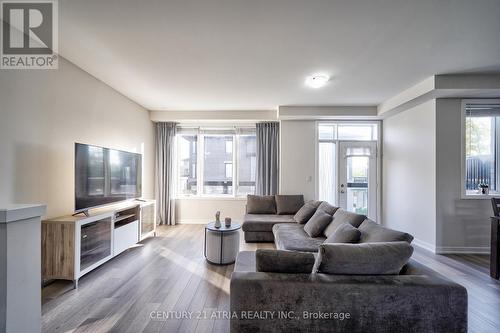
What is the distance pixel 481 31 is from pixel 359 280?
2.65 m

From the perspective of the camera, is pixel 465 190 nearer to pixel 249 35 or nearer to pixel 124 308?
pixel 249 35

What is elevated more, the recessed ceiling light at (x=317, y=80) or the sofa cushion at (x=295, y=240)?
the recessed ceiling light at (x=317, y=80)

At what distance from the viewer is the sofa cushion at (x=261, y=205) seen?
15.8 feet

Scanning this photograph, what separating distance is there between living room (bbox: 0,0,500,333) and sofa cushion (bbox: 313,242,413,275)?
0.4 inches

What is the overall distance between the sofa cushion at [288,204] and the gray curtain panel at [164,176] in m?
2.52

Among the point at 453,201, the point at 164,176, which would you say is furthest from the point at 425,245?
the point at 164,176

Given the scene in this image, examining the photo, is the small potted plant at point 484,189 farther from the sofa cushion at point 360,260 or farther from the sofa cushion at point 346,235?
the sofa cushion at point 360,260

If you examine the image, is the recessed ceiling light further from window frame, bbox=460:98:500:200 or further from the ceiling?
window frame, bbox=460:98:500:200

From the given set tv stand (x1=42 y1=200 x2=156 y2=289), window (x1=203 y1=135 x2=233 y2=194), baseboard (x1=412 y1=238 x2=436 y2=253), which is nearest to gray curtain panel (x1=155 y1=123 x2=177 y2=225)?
window (x1=203 y1=135 x2=233 y2=194)

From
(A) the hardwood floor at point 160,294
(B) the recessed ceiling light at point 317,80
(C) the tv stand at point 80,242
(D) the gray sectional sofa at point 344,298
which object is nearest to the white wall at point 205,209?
(A) the hardwood floor at point 160,294

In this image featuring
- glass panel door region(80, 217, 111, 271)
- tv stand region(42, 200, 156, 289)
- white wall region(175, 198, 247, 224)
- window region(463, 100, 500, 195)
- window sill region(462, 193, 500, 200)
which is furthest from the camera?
white wall region(175, 198, 247, 224)

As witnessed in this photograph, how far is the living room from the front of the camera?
1.57 meters

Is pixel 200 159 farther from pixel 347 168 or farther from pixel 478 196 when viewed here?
pixel 478 196

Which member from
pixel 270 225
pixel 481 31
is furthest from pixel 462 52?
pixel 270 225
